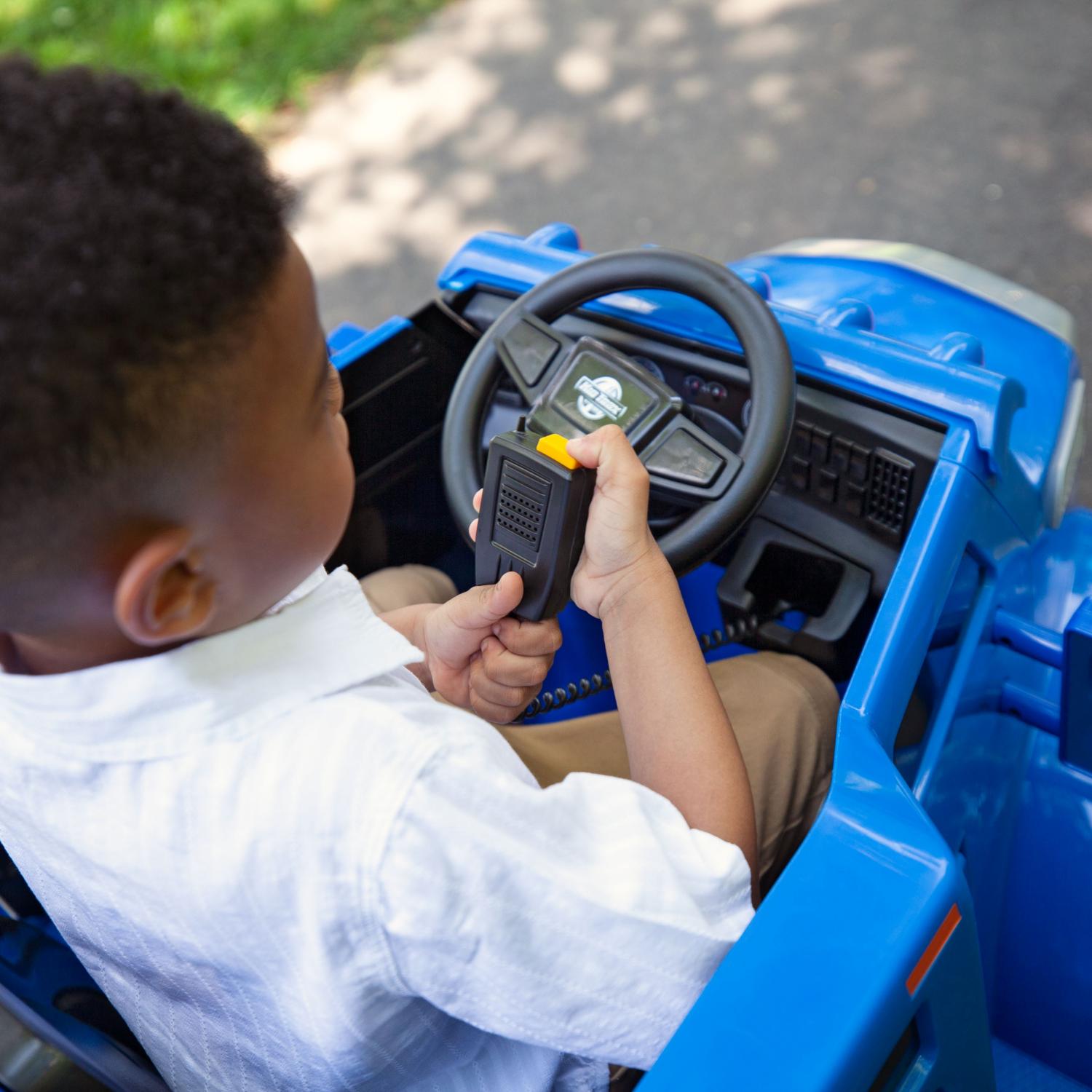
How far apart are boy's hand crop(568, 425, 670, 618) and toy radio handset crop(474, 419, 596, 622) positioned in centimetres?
1

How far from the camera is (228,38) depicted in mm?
2805

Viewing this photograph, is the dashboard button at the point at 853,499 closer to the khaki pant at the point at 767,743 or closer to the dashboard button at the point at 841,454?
the dashboard button at the point at 841,454

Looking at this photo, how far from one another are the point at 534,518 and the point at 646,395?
0.21 m

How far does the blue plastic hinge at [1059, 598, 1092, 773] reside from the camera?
0.83 m

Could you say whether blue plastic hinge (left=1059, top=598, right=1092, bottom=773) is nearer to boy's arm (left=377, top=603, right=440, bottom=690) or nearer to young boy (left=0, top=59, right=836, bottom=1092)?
young boy (left=0, top=59, right=836, bottom=1092)

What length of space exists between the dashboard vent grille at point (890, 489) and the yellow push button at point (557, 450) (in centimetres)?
31

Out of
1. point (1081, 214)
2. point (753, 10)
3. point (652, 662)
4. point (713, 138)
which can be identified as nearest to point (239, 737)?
point (652, 662)

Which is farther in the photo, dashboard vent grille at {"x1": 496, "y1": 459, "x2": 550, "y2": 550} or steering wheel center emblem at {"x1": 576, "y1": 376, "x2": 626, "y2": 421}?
steering wheel center emblem at {"x1": 576, "y1": 376, "x2": 626, "y2": 421}

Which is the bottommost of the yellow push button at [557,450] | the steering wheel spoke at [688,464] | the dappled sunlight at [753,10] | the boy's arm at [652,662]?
the boy's arm at [652,662]

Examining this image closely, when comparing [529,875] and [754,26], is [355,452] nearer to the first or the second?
[529,875]

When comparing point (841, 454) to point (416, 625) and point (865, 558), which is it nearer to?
point (865, 558)

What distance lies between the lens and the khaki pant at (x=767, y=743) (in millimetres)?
949

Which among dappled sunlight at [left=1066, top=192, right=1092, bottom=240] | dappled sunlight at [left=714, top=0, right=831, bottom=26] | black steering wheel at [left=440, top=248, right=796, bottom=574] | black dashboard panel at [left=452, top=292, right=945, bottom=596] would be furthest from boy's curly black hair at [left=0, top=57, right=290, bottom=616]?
dappled sunlight at [left=714, top=0, right=831, bottom=26]

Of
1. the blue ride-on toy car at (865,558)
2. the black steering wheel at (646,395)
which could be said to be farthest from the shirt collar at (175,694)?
the black steering wheel at (646,395)
